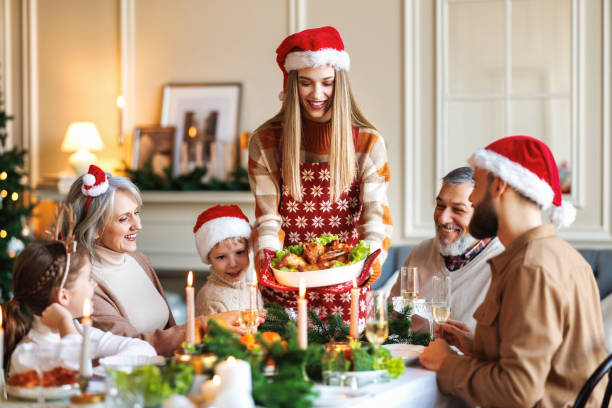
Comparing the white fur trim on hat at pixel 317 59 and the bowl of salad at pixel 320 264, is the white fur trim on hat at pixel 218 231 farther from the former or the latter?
the white fur trim on hat at pixel 317 59

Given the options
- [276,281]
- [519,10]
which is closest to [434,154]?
[519,10]

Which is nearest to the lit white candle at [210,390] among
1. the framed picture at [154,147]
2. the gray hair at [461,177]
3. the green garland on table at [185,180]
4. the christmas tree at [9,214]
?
the gray hair at [461,177]

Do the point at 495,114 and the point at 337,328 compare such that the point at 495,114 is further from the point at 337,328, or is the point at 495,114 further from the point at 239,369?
the point at 239,369

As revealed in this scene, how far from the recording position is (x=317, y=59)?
2676 millimetres

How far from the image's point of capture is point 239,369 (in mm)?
1508

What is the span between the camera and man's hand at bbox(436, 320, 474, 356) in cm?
214

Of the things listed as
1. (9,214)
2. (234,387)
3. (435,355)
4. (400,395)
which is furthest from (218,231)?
(9,214)

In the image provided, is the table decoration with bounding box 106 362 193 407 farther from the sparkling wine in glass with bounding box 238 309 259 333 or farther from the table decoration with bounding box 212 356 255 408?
the sparkling wine in glass with bounding box 238 309 259 333

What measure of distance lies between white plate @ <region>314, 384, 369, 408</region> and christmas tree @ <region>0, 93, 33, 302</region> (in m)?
4.25

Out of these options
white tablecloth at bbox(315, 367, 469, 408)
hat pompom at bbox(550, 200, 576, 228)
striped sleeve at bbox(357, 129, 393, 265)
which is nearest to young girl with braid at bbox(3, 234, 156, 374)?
white tablecloth at bbox(315, 367, 469, 408)

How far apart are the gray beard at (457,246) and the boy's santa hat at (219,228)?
82 cm

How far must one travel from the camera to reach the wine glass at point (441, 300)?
7.04 ft

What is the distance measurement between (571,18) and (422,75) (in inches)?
42.9

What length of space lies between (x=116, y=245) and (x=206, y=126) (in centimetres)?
339
